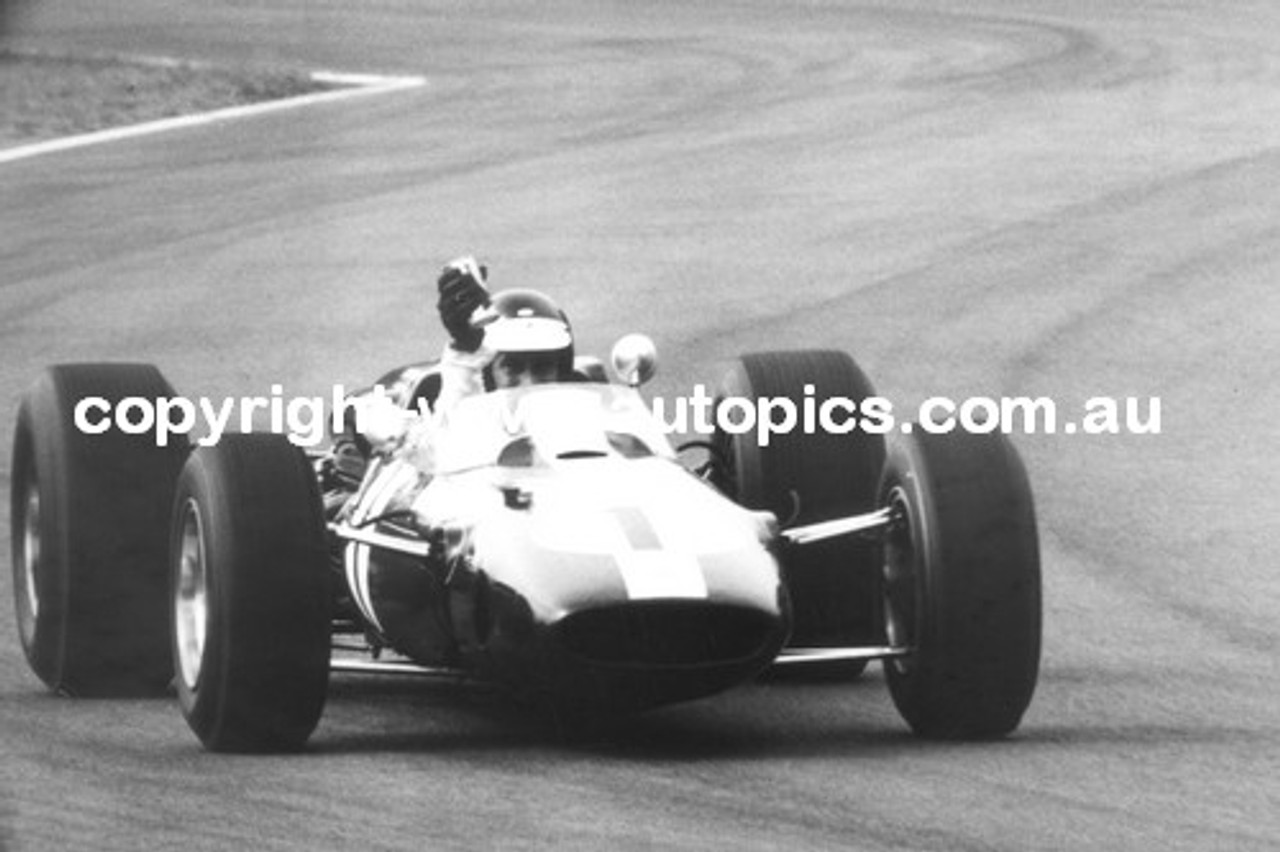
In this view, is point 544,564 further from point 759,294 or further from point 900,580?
point 759,294

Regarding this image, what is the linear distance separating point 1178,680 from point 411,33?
75.5 feet

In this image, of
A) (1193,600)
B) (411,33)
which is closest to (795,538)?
(1193,600)

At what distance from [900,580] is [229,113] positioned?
724 inches

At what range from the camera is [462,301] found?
36.2 feet

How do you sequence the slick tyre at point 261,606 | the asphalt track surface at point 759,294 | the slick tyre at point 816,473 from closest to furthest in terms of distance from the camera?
the asphalt track surface at point 759,294 → the slick tyre at point 261,606 → the slick tyre at point 816,473

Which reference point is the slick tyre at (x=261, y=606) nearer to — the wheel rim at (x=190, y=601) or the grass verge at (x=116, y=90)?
the wheel rim at (x=190, y=601)

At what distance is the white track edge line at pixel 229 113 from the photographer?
2606cm

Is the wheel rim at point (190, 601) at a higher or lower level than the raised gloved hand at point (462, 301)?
lower

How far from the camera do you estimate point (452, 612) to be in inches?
386

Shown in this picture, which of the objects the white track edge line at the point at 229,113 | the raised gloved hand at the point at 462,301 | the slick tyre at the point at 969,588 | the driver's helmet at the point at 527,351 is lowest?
the slick tyre at the point at 969,588

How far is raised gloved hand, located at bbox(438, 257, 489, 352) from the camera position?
11.0 meters

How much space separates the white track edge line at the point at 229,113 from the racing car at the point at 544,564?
15.1 meters

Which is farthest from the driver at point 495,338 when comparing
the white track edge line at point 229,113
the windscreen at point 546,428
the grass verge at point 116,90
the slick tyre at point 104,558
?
the grass verge at point 116,90

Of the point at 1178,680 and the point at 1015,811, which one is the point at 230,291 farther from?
the point at 1015,811
